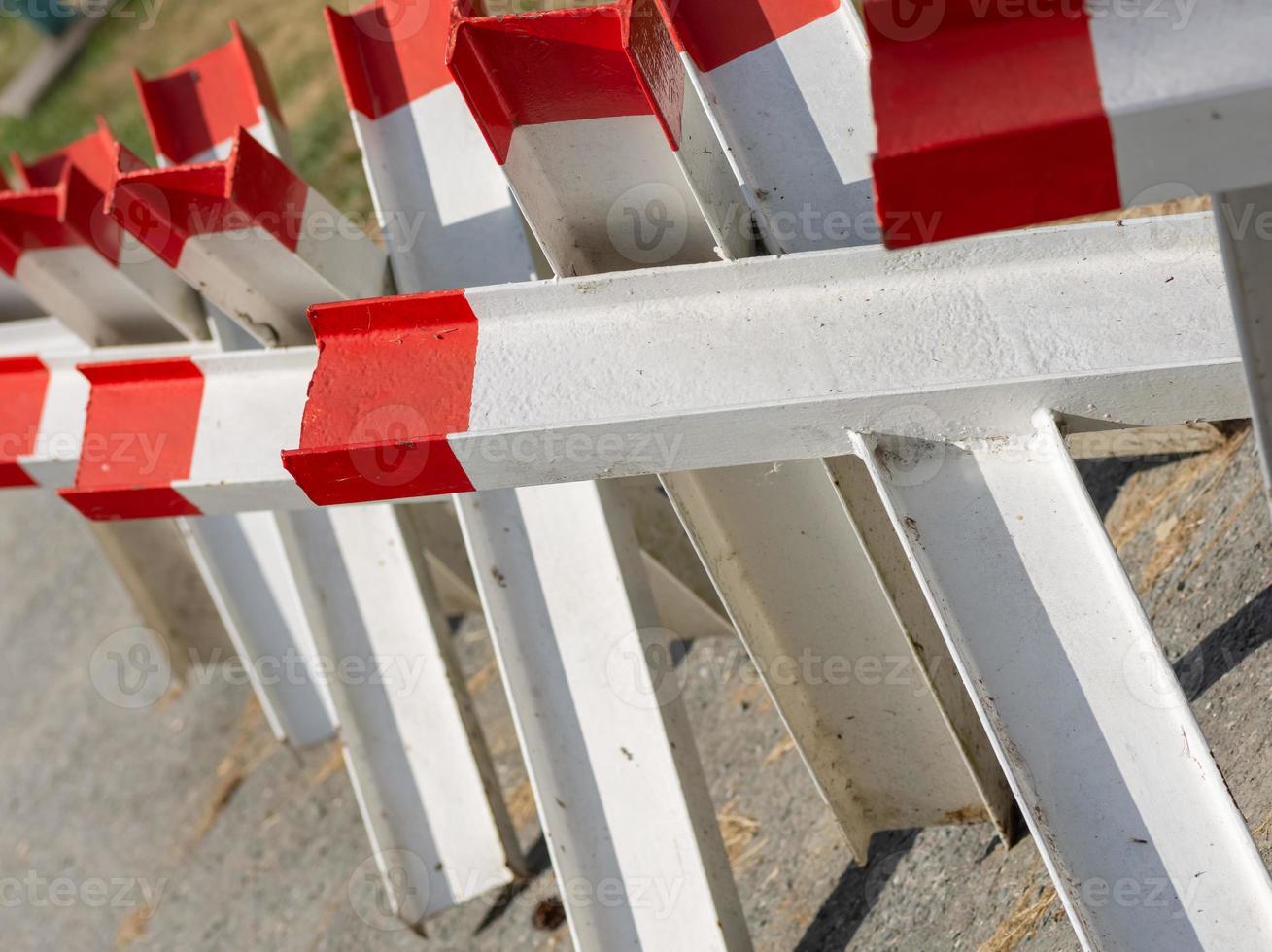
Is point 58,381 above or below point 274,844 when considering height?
above

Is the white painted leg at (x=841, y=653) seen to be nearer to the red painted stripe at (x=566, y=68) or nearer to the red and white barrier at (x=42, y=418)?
the red painted stripe at (x=566, y=68)

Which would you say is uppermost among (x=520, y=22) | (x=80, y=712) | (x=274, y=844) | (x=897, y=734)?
A: (x=520, y=22)

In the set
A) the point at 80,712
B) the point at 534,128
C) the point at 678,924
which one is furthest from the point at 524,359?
the point at 80,712

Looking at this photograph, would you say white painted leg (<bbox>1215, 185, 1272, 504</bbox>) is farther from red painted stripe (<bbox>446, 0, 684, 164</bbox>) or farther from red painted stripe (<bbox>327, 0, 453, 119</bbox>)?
red painted stripe (<bbox>327, 0, 453, 119</bbox>)

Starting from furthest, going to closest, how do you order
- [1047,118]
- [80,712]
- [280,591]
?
[80,712] < [280,591] < [1047,118]

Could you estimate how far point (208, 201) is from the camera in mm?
2240

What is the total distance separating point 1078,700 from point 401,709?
6.09ft

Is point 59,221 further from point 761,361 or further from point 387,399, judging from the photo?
point 761,361

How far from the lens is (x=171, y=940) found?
387cm

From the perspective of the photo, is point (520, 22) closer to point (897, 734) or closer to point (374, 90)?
point (374, 90)

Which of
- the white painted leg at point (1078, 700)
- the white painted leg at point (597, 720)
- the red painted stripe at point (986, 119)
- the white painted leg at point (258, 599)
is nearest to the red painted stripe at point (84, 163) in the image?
the white painted leg at point (258, 599)

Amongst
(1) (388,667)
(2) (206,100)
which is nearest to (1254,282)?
(1) (388,667)

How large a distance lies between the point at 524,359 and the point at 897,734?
3.83 ft

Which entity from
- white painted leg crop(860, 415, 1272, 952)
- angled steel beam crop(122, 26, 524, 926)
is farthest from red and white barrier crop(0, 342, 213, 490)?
white painted leg crop(860, 415, 1272, 952)
